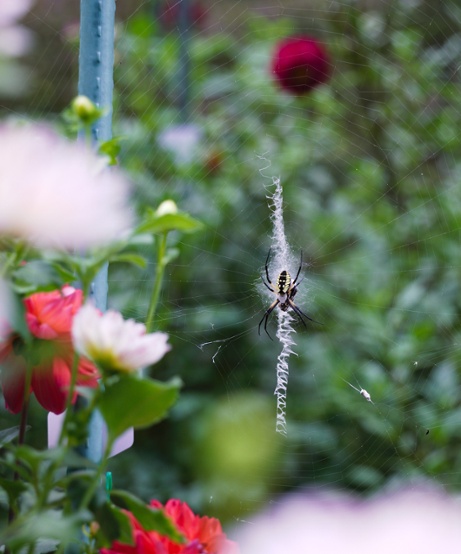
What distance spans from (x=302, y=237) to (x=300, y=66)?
0.80 feet

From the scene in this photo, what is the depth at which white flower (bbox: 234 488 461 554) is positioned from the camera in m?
0.18

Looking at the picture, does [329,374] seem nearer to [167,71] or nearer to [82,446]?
[167,71]

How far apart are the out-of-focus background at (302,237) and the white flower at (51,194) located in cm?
56

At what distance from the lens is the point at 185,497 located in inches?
30.5

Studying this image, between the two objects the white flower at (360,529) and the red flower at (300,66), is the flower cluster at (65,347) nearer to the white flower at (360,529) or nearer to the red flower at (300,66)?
the white flower at (360,529)

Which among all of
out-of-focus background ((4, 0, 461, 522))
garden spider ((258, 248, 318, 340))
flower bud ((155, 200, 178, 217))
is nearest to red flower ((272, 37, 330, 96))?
out-of-focus background ((4, 0, 461, 522))

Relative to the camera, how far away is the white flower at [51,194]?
0.65 ft

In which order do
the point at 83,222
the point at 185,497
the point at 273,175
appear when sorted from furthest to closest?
the point at 273,175 < the point at 185,497 < the point at 83,222

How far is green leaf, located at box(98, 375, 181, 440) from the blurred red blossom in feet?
0.14

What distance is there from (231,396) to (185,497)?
0.13 metres

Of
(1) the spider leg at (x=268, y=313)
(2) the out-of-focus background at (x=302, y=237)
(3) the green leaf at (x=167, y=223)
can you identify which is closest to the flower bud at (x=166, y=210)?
(3) the green leaf at (x=167, y=223)

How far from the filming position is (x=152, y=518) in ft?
0.73

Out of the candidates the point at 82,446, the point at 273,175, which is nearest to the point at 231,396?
the point at 273,175

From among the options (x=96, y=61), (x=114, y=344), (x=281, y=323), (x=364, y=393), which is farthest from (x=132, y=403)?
(x=281, y=323)
